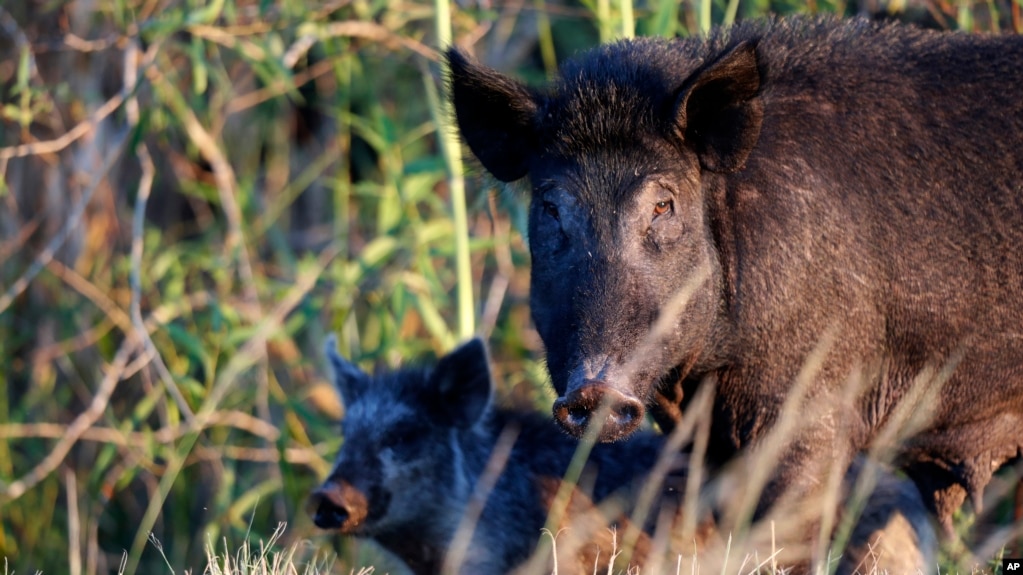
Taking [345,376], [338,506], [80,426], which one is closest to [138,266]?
[80,426]

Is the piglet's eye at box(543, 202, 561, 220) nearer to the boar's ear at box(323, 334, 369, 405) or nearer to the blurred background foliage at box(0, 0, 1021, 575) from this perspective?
the blurred background foliage at box(0, 0, 1021, 575)

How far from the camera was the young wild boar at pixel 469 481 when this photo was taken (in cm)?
472

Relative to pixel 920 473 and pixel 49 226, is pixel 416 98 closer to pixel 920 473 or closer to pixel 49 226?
pixel 49 226

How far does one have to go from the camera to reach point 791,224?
149 inches

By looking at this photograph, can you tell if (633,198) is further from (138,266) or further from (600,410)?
(138,266)

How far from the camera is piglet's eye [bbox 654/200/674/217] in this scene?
3762 mm

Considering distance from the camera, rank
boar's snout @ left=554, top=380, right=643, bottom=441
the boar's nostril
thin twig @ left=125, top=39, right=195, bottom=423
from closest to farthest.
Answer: boar's snout @ left=554, top=380, right=643, bottom=441, the boar's nostril, thin twig @ left=125, top=39, right=195, bottom=423

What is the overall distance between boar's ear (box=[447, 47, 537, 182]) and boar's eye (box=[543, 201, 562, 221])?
0.26 m

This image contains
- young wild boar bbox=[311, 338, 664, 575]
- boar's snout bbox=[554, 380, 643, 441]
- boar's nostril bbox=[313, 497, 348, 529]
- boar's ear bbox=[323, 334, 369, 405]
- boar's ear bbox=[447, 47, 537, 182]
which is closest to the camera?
boar's snout bbox=[554, 380, 643, 441]

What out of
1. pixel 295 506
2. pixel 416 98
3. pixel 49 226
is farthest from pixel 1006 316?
pixel 49 226

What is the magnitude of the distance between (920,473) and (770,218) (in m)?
1.10

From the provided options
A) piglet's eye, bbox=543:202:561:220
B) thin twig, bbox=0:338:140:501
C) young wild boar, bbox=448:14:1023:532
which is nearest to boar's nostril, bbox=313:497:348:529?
young wild boar, bbox=448:14:1023:532

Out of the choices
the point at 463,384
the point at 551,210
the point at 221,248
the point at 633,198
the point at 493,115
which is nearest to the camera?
the point at 633,198

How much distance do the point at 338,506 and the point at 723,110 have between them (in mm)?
2185
